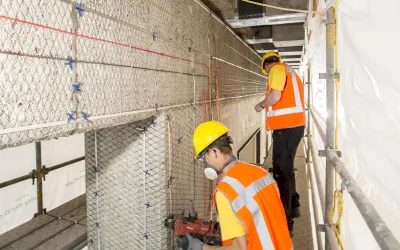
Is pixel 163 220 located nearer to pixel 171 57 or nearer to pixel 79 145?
pixel 171 57

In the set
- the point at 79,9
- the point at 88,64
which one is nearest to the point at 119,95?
the point at 88,64

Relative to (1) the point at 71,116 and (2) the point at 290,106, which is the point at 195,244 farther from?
(2) the point at 290,106

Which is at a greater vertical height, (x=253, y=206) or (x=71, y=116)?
(x=71, y=116)

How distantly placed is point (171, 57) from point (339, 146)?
76.3 inches

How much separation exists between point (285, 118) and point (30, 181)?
4.53m

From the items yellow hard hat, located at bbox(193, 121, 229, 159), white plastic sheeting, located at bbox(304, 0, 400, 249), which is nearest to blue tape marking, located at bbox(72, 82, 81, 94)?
yellow hard hat, located at bbox(193, 121, 229, 159)

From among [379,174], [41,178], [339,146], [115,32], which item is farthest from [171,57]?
[41,178]

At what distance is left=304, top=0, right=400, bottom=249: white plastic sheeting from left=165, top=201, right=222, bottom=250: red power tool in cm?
115

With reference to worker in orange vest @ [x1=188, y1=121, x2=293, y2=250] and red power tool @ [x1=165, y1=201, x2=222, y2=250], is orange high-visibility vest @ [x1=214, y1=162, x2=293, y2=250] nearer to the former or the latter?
worker in orange vest @ [x1=188, y1=121, x2=293, y2=250]

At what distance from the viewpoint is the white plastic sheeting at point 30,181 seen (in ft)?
14.8

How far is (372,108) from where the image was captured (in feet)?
3.56

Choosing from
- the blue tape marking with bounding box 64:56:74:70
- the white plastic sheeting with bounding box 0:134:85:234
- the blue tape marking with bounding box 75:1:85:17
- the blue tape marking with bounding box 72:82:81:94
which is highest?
the blue tape marking with bounding box 75:1:85:17

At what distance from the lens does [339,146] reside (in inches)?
76.2

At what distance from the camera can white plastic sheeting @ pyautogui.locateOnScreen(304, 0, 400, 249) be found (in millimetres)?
883
